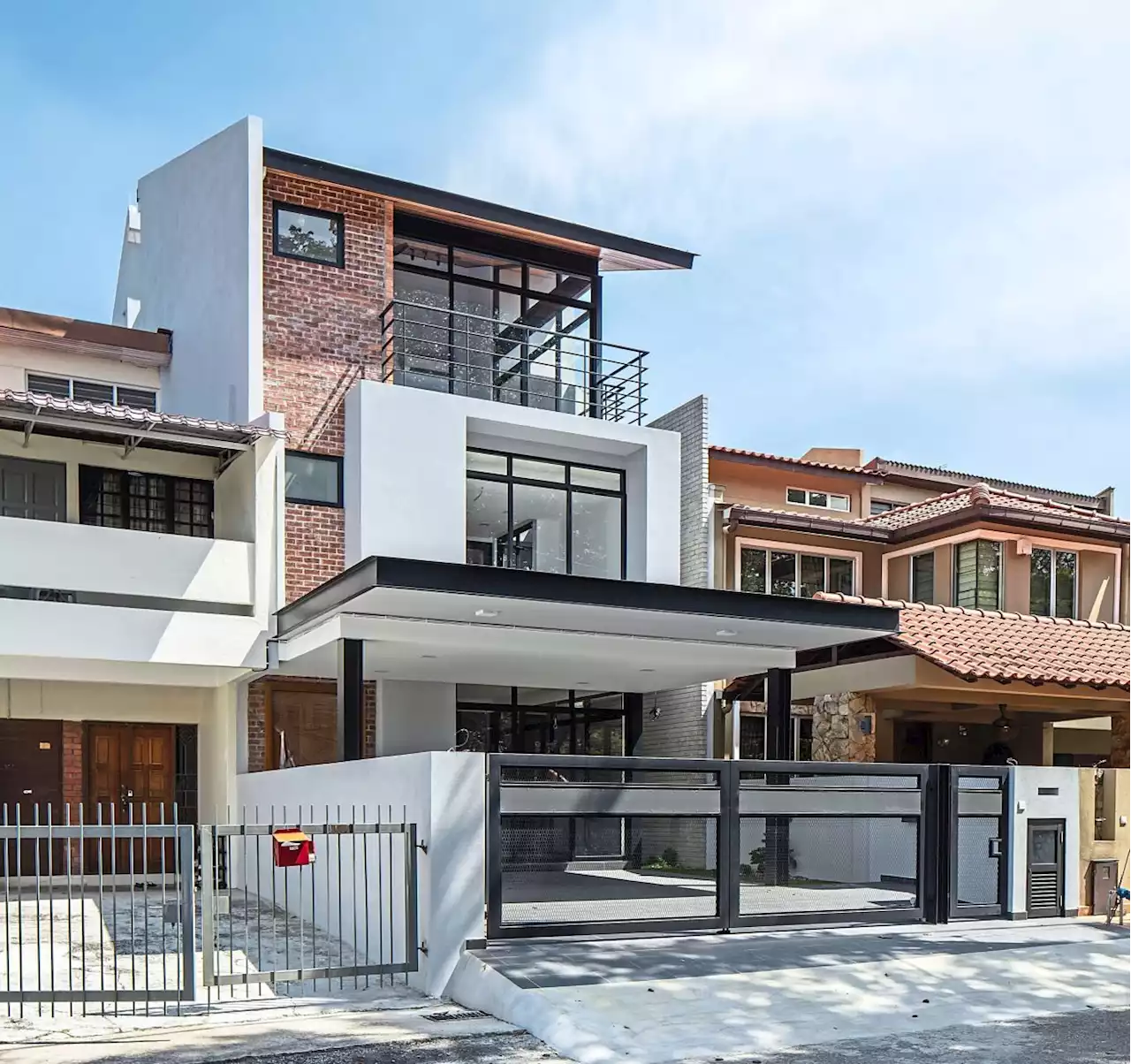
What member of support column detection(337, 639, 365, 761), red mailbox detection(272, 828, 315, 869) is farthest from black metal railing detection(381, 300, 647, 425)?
red mailbox detection(272, 828, 315, 869)

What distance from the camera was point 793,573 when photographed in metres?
22.3

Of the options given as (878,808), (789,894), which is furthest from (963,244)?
(789,894)

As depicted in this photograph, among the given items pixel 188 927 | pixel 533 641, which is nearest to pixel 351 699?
pixel 533 641

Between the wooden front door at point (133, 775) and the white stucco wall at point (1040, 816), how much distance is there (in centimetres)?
1184

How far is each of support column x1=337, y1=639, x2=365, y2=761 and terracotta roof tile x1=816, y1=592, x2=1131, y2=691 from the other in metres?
5.62

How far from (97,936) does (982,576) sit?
14942 mm

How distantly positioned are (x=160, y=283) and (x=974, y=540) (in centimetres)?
1465

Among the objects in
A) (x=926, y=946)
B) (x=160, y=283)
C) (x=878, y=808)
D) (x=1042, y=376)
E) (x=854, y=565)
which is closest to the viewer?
(x=926, y=946)

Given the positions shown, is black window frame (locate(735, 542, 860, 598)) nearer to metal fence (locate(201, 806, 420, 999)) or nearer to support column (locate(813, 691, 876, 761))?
support column (locate(813, 691, 876, 761))

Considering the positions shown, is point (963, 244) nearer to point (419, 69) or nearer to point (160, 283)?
point (419, 69)

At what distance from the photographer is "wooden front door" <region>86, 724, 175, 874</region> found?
18062mm

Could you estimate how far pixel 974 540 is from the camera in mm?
21062

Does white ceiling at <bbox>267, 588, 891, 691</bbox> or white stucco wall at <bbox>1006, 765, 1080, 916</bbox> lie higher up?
white ceiling at <bbox>267, 588, 891, 691</bbox>

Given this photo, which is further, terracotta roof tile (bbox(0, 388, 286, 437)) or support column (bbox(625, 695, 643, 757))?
support column (bbox(625, 695, 643, 757))
